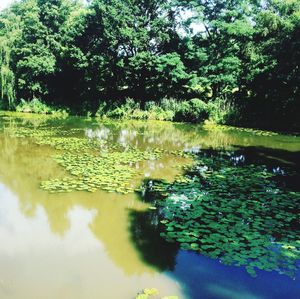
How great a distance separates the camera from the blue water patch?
12.7 feet

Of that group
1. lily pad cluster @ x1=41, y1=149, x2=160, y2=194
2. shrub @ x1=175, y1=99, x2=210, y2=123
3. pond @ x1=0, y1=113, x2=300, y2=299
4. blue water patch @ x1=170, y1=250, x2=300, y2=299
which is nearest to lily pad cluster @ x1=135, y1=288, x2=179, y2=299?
pond @ x1=0, y1=113, x2=300, y2=299

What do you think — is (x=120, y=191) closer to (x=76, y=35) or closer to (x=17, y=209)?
(x=17, y=209)

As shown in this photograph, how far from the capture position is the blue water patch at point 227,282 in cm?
386

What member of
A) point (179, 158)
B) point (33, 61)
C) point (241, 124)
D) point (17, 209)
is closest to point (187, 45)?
point (241, 124)

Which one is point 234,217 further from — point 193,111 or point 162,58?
point 162,58

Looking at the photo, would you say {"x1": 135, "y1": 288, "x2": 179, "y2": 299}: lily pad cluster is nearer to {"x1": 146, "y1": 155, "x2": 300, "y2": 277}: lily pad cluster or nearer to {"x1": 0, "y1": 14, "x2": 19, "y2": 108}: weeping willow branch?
{"x1": 146, "y1": 155, "x2": 300, "y2": 277}: lily pad cluster

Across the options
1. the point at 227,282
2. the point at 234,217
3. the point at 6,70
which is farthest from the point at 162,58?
the point at 227,282

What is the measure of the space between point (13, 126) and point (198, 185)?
11.6 m

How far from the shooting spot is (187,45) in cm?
2262

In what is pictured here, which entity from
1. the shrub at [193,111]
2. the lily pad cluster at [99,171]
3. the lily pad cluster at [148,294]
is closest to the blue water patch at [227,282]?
the lily pad cluster at [148,294]

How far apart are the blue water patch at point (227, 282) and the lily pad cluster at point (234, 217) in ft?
0.46

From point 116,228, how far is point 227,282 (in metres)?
2.05

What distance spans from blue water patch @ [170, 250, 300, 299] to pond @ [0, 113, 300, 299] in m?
0.01

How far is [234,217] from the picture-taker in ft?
19.4
